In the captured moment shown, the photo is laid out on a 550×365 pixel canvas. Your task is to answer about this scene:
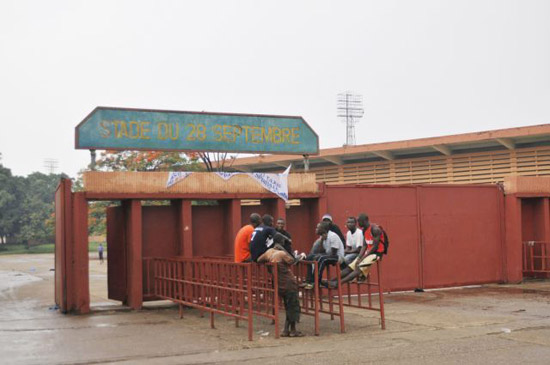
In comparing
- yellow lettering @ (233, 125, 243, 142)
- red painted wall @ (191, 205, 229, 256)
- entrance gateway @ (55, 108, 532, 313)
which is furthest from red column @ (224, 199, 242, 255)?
yellow lettering @ (233, 125, 243, 142)

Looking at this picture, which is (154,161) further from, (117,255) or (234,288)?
(234,288)

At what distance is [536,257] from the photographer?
19906 millimetres

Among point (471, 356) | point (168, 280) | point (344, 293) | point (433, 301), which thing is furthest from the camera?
point (344, 293)

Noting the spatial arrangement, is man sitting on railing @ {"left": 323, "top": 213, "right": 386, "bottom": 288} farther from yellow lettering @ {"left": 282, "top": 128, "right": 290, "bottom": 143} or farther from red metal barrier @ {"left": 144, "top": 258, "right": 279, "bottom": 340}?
yellow lettering @ {"left": 282, "top": 128, "right": 290, "bottom": 143}

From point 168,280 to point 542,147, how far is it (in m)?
17.4

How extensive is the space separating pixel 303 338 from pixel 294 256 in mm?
1813

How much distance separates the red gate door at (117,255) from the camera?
1600 cm

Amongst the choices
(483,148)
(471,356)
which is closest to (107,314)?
(471,356)

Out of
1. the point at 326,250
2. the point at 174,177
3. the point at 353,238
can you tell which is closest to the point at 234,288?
the point at 326,250

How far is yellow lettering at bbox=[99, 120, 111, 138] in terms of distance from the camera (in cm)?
1527

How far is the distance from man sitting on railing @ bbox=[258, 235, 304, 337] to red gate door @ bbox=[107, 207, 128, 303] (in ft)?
19.2

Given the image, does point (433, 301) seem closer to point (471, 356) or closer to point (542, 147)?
point (471, 356)

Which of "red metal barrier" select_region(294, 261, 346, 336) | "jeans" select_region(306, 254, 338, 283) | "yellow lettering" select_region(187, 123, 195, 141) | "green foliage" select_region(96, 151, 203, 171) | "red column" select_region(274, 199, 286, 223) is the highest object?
"green foliage" select_region(96, 151, 203, 171)

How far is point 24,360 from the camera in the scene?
9547 millimetres
